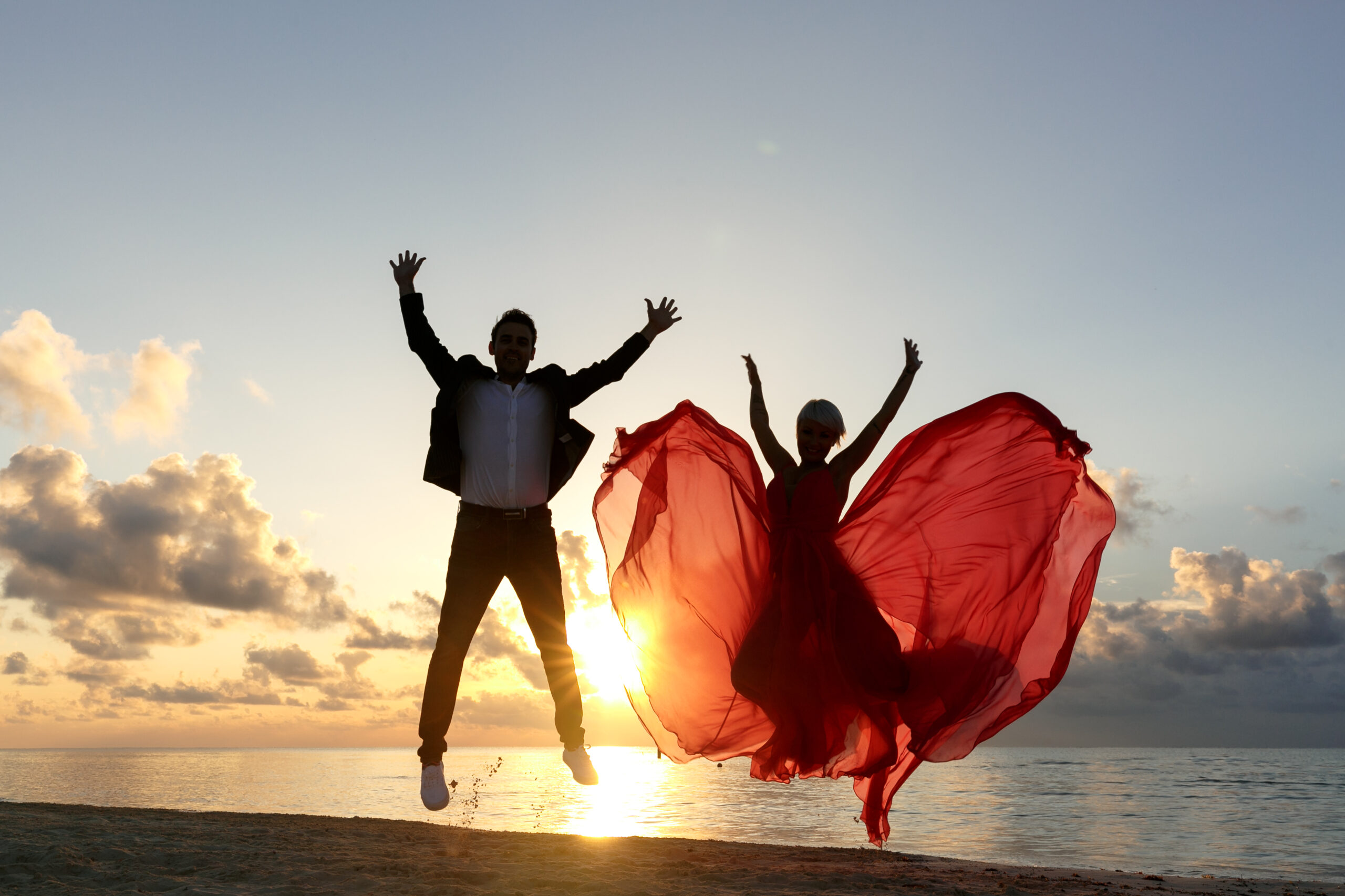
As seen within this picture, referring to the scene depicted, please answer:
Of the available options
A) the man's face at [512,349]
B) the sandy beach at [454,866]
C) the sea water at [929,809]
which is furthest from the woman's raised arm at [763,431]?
the sea water at [929,809]

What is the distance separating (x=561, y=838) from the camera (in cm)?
1296

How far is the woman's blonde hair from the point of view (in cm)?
580

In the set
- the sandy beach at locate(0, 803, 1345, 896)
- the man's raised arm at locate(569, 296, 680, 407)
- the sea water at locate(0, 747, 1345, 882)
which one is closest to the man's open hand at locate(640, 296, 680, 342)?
the man's raised arm at locate(569, 296, 680, 407)

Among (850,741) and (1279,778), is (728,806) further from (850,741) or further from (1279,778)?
(1279,778)

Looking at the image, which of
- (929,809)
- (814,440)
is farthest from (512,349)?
(929,809)

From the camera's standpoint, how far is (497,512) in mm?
4973

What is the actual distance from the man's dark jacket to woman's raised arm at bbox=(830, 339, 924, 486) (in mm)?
1592

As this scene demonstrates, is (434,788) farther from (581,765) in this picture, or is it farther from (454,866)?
(454,866)

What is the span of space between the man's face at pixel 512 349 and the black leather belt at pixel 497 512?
2.87 feet

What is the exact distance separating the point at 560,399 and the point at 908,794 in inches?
1460

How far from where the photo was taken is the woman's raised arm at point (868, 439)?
5742 millimetres

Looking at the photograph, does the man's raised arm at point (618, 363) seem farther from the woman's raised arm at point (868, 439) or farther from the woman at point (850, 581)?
the woman's raised arm at point (868, 439)

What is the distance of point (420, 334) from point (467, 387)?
45 cm

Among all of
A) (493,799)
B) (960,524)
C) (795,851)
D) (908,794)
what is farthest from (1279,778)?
(960,524)
